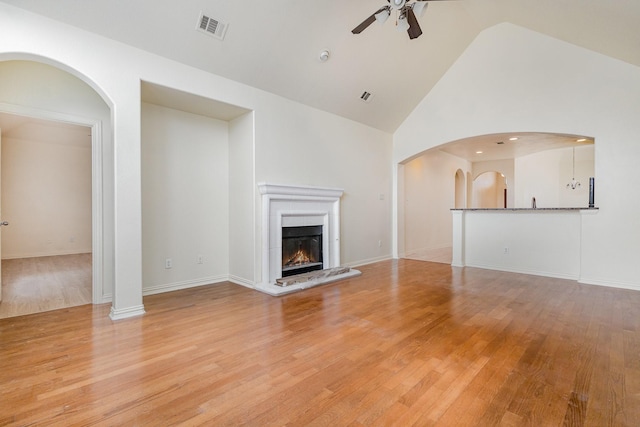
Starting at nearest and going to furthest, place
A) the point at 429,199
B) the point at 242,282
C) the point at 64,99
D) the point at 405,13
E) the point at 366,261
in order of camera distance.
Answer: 1. the point at 405,13
2. the point at 64,99
3. the point at 242,282
4. the point at 366,261
5. the point at 429,199

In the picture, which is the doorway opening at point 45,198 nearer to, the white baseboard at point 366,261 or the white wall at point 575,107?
the white baseboard at point 366,261

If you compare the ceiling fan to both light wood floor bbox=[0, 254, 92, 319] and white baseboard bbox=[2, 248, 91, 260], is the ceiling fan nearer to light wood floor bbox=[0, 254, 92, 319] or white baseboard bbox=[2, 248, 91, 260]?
light wood floor bbox=[0, 254, 92, 319]

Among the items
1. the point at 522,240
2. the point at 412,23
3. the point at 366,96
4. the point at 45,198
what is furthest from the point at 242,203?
the point at 45,198

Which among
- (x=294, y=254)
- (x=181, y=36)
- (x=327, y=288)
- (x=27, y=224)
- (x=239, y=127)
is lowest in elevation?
(x=327, y=288)

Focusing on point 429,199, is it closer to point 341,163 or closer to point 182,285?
point 341,163

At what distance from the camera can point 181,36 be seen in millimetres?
3176

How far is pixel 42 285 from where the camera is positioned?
4.25m

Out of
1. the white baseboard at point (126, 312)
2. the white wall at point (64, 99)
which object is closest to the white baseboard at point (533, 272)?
the white baseboard at point (126, 312)

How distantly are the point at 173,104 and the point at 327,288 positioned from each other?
3.28 metres

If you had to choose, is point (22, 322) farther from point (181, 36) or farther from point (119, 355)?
point (181, 36)

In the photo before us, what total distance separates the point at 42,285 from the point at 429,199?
27.2ft

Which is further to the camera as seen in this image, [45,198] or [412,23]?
[45,198]

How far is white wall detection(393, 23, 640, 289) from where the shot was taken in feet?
13.6

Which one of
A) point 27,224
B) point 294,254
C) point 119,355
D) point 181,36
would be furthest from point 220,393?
point 27,224
